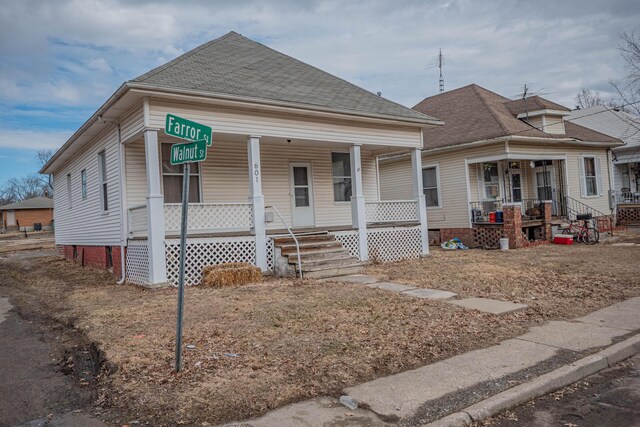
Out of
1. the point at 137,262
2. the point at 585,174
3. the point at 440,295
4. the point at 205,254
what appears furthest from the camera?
the point at 585,174

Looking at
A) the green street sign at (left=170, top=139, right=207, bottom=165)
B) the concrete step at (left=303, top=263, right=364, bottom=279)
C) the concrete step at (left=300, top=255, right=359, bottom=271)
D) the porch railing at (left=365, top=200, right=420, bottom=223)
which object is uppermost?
the green street sign at (left=170, top=139, right=207, bottom=165)

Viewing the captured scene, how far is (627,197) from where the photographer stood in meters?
24.8

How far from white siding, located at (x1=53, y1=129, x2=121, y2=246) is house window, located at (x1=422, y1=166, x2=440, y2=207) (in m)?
11.4

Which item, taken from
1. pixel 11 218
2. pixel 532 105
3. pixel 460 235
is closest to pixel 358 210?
pixel 460 235

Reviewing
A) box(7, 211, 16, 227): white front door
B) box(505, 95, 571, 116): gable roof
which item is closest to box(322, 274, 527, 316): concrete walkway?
box(505, 95, 571, 116): gable roof

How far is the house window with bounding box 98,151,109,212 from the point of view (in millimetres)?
13008

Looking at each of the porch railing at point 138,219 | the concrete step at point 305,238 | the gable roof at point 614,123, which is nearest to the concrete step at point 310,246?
the concrete step at point 305,238

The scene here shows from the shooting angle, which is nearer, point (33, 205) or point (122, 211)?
point (122, 211)

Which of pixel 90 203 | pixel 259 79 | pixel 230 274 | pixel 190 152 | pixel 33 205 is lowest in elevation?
pixel 230 274

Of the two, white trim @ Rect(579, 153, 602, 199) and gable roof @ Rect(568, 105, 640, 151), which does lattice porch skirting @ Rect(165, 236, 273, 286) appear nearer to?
white trim @ Rect(579, 153, 602, 199)

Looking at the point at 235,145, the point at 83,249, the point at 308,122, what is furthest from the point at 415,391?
the point at 83,249

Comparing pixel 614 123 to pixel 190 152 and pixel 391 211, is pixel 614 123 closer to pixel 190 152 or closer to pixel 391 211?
pixel 391 211

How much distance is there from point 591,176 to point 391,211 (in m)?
12.1

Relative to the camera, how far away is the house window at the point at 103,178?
42.7 feet
